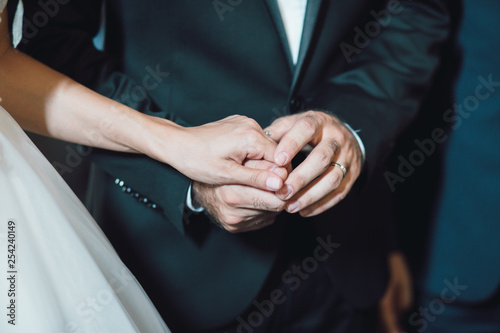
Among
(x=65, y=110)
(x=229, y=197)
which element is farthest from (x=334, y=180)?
(x=65, y=110)

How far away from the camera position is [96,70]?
749 mm

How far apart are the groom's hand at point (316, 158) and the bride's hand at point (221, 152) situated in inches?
1.2

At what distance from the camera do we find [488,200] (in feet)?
3.83

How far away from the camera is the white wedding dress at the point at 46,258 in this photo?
0.50 meters

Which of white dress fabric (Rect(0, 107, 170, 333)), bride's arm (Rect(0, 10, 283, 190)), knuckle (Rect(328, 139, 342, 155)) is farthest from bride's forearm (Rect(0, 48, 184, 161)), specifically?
knuckle (Rect(328, 139, 342, 155))

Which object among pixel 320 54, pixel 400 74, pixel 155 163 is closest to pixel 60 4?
pixel 155 163

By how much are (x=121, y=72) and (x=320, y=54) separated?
1.07ft

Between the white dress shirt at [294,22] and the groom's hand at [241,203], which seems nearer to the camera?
the groom's hand at [241,203]

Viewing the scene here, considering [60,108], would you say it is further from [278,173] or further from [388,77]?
[388,77]

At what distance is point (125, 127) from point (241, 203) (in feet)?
0.62

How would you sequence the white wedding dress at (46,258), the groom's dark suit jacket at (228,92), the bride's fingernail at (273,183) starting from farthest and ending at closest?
the groom's dark suit jacket at (228,92), the bride's fingernail at (273,183), the white wedding dress at (46,258)

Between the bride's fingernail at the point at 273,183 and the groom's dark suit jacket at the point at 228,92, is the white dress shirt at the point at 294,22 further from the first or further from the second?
the bride's fingernail at the point at 273,183

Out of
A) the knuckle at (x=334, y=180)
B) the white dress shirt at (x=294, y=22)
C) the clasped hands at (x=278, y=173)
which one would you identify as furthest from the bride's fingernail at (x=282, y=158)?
the white dress shirt at (x=294, y=22)

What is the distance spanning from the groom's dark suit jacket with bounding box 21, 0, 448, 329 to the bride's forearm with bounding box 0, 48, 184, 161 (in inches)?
2.4
